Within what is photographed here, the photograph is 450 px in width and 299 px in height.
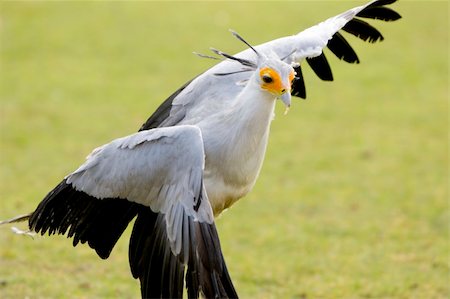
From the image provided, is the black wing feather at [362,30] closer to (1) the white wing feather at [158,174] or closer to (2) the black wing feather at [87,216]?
(1) the white wing feather at [158,174]

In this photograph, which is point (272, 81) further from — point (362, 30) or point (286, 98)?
point (362, 30)

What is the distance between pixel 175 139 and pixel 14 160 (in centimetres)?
546

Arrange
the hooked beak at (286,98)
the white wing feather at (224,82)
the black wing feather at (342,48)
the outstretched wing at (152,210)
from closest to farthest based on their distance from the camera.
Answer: the outstretched wing at (152,210)
the hooked beak at (286,98)
the white wing feather at (224,82)
the black wing feather at (342,48)

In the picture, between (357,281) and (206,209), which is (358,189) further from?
(206,209)

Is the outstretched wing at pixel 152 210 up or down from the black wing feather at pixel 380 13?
down

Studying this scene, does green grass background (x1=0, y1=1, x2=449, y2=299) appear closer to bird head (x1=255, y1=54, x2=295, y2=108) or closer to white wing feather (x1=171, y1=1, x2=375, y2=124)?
white wing feather (x1=171, y1=1, x2=375, y2=124)

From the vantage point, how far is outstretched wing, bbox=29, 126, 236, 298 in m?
3.90

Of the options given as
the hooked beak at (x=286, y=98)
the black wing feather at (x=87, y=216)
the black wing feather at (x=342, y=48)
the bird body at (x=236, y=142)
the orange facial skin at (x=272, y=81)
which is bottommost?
the black wing feather at (x=87, y=216)

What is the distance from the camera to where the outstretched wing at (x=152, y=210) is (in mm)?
3896

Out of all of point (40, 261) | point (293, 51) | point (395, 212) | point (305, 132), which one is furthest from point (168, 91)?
point (293, 51)

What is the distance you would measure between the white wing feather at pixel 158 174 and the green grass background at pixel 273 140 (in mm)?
1482

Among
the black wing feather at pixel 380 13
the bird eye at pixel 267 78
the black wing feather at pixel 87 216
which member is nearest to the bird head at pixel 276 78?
the bird eye at pixel 267 78

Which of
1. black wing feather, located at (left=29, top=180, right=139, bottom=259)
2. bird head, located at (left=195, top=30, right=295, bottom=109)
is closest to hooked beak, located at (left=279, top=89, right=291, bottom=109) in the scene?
bird head, located at (left=195, top=30, right=295, bottom=109)

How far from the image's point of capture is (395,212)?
7.89 m
